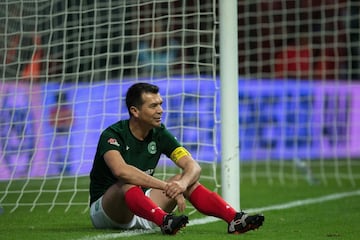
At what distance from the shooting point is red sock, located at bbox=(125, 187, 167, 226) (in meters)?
6.50

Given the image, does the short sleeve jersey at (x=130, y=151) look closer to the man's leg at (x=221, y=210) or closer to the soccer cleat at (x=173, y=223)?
the man's leg at (x=221, y=210)

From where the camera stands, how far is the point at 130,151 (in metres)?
7.03

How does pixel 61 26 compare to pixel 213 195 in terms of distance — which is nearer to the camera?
pixel 213 195

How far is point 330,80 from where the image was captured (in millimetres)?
15164

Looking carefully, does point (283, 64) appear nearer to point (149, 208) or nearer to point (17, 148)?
point (17, 148)

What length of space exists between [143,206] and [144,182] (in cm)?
18

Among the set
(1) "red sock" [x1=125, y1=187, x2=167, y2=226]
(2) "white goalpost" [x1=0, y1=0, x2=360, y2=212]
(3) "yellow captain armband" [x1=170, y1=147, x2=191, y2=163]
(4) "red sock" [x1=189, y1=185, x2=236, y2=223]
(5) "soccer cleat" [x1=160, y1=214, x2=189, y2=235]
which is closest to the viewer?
(5) "soccer cleat" [x1=160, y1=214, x2=189, y2=235]

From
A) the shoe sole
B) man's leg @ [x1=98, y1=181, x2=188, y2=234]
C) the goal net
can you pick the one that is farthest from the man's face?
the goal net

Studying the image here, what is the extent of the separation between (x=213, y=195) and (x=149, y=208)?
20.4 inches

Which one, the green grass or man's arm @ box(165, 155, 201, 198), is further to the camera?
the green grass

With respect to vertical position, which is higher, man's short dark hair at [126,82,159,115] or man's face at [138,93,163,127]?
man's short dark hair at [126,82,159,115]

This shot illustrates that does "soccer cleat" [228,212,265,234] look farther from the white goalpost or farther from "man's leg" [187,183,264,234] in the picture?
the white goalpost

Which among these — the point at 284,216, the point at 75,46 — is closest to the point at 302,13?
the point at 75,46

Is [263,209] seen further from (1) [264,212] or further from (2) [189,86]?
(2) [189,86]
